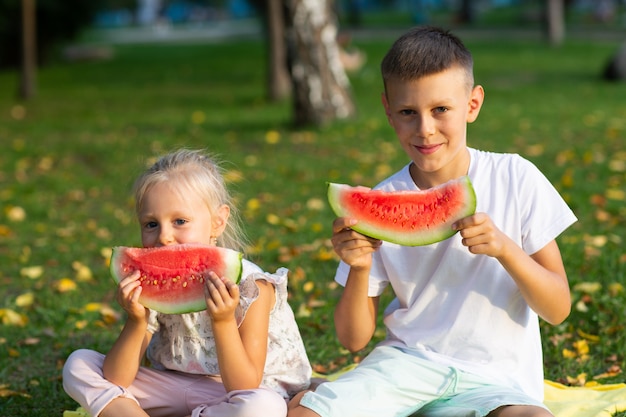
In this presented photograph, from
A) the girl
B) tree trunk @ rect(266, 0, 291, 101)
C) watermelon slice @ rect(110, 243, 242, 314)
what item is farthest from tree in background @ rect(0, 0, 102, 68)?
watermelon slice @ rect(110, 243, 242, 314)

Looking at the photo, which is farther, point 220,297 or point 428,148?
point 428,148

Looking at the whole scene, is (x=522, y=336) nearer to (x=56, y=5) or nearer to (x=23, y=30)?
(x=23, y=30)

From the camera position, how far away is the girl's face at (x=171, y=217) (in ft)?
10.9

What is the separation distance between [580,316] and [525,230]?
6.14ft

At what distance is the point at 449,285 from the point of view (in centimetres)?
329

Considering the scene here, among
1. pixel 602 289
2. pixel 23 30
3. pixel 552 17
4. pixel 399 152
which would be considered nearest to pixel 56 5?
pixel 23 30

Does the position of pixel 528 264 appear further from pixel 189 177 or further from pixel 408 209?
pixel 189 177

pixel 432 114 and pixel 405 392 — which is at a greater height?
pixel 432 114

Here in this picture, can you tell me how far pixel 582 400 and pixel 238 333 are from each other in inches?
60.6

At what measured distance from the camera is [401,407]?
3211 mm

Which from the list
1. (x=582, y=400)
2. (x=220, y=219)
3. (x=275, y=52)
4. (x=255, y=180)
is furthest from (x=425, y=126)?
(x=275, y=52)

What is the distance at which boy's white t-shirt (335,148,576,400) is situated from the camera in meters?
3.23

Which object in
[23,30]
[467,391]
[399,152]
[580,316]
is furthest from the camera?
[23,30]

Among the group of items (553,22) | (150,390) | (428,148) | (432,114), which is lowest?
(150,390)
